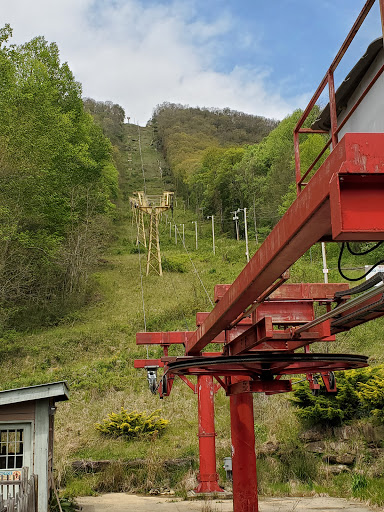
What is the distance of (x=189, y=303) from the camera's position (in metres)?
28.8

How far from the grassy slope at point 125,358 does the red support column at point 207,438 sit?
2131mm

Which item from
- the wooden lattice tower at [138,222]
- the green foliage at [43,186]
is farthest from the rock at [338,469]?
the wooden lattice tower at [138,222]

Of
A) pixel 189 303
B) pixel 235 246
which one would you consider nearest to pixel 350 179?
pixel 189 303

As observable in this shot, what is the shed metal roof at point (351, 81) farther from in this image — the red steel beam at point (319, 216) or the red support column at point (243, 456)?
the red support column at point (243, 456)

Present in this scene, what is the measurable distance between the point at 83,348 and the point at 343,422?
547 inches

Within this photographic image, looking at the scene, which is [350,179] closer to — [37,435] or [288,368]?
[288,368]

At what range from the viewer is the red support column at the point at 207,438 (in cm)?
1223

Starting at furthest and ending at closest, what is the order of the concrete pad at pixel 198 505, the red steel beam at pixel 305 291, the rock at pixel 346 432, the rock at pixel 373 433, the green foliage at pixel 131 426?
1. the green foliage at pixel 131 426
2. the rock at pixel 346 432
3. the rock at pixel 373 433
4. the concrete pad at pixel 198 505
5. the red steel beam at pixel 305 291

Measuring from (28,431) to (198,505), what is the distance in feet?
13.0

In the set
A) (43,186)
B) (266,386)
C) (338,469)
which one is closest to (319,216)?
(266,386)

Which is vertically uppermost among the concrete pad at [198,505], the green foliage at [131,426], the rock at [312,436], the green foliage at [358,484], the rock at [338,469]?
the green foliage at [131,426]

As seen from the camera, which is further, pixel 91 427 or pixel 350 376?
pixel 91 427

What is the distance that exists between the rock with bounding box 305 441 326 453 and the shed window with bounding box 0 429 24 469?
25.9 feet

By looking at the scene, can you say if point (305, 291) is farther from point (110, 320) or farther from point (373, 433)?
point (110, 320)
